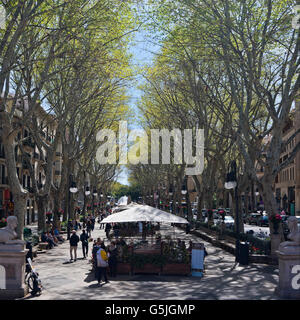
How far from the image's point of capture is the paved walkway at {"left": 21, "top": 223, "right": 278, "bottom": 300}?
1317 centimetres

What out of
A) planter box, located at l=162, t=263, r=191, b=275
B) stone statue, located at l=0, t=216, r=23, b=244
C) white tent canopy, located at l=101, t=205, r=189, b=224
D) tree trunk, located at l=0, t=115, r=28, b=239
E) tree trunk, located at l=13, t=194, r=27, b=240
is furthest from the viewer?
tree trunk, located at l=13, t=194, r=27, b=240

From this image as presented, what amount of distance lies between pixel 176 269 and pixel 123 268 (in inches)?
80.0

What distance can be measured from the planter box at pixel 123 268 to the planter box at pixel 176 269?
135 centimetres

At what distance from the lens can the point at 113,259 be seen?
1695 cm

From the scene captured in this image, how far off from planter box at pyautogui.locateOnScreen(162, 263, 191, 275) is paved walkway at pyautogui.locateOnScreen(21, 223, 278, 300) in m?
0.34

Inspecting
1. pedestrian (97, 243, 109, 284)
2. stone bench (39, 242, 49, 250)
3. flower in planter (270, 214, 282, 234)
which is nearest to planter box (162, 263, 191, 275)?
pedestrian (97, 243, 109, 284)

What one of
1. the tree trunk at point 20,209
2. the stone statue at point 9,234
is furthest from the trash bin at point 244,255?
the stone statue at point 9,234

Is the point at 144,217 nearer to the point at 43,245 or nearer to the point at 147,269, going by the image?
the point at 147,269

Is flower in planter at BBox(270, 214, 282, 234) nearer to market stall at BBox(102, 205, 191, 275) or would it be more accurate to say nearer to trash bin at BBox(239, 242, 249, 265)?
trash bin at BBox(239, 242, 249, 265)

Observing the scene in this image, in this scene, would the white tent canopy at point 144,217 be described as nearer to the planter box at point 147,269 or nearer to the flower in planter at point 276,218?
the planter box at point 147,269

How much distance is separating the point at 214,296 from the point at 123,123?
37938 millimetres

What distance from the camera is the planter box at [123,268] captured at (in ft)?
56.7
